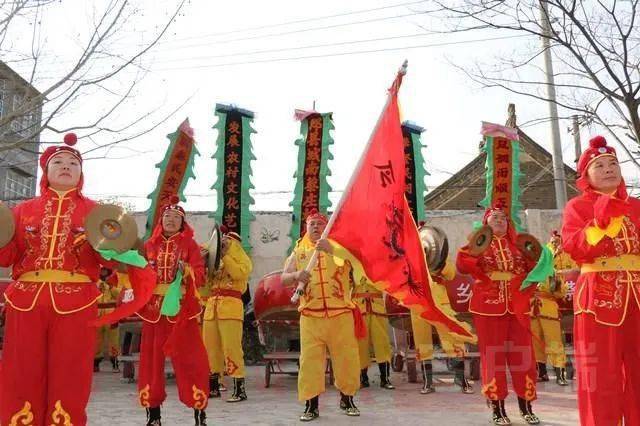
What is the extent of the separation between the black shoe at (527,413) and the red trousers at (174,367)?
260 cm

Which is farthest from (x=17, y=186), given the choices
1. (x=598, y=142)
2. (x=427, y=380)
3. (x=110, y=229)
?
(x=598, y=142)

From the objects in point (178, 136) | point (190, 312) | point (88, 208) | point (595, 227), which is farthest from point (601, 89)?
point (178, 136)

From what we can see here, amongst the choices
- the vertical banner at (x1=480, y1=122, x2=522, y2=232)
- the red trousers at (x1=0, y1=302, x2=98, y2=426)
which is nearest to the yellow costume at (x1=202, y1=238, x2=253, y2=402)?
the red trousers at (x1=0, y1=302, x2=98, y2=426)

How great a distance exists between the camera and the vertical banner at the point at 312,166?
11484 millimetres

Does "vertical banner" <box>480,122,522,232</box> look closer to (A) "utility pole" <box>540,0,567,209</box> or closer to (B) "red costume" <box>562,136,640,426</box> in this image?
(A) "utility pole" <box>540,0,567,209</box>

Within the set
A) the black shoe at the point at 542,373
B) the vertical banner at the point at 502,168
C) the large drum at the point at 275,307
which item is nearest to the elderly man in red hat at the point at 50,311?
the large drum at the point at 275,307

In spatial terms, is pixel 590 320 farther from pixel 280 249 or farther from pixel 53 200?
pixel 280 249

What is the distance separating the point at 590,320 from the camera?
3.86 meters

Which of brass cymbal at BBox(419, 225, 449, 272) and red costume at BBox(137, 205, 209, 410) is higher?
brass cymbal at BBox(419, 225, 449, 272)

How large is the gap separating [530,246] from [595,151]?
5.18 feet

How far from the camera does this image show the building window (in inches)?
772

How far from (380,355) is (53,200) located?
5538 millimetres

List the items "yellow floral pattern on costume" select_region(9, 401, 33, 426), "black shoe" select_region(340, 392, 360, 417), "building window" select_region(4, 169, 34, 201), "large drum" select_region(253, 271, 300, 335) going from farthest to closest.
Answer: "building window" select_region(4, 169, 34, 201), "large drum" select_region(253, 271, 300, 335), "black shoe" select_region(340, 392, 360, 417), "yellow floral pattern on costume" select_region(9, 401, 33, 426)

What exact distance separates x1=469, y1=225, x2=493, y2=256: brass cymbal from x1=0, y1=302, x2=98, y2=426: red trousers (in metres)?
3.13
